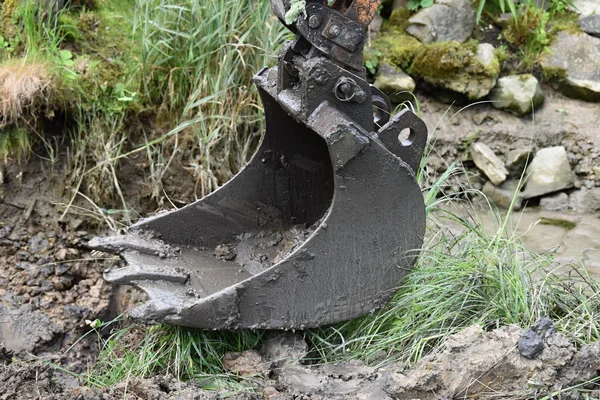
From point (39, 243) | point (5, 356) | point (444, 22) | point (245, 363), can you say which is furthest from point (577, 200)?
point (5, 356)

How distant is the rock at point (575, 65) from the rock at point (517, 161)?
62cm

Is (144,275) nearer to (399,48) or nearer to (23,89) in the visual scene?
(23,89)

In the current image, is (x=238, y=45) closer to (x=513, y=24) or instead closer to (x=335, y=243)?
(x=335, y=243)

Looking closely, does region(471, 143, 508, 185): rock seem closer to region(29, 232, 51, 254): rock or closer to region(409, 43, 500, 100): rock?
region(409, 43, 500, 100): rock

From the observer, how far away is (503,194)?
15.7 feet

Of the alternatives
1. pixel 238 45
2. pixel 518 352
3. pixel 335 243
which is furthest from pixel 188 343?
pixel 238 45

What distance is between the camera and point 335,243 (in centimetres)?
266

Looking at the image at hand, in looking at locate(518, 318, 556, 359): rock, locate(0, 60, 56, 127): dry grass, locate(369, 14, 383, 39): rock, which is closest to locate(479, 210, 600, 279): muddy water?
locate(518, 318, 556, 359): rock

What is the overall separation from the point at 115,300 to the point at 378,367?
1.66m

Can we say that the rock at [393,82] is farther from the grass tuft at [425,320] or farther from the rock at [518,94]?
the grass tuft at [425,320]

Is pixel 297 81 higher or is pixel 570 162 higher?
pixel 297 81

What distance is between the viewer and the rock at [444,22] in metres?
5.18

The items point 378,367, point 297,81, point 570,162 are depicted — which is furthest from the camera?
point 570,162

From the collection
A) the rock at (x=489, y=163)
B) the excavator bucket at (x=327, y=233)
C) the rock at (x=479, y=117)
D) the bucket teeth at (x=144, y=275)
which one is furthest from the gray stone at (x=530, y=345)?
the rock at (x=479, y=117)
